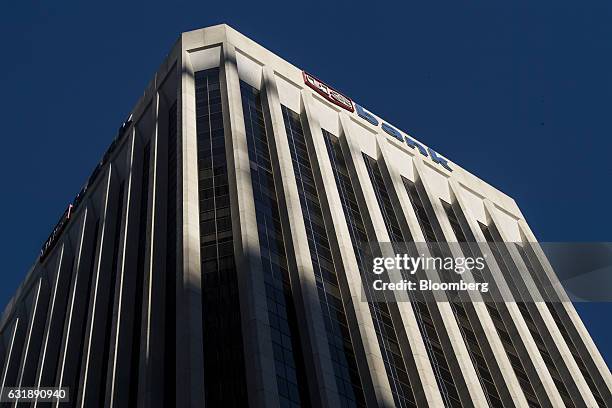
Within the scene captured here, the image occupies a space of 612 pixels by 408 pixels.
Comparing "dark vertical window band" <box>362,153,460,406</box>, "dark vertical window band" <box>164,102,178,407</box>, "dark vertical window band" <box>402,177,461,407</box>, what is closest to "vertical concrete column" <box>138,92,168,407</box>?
"dark vertical window band" <box>164,102,178,407</box>

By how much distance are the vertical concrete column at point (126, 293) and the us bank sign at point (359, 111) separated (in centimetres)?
1776

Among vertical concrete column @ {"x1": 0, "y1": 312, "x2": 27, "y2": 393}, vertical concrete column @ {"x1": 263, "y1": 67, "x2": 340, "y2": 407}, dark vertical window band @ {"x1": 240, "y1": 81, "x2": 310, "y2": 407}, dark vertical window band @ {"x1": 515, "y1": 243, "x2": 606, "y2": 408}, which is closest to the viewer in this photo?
dark vertical window band @ {"x1": 240, "y1": 81, "x2": 310, "y2": 407}

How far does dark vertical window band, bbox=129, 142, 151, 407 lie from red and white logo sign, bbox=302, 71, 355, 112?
1630cm

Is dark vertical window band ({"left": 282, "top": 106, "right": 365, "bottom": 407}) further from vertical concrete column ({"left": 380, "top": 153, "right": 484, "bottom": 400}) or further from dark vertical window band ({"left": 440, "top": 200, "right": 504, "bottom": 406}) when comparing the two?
dark vertical window band ({"left": 440, "top": 200, "right": 504, "bottom": 406})

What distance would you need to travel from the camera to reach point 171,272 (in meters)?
59.7

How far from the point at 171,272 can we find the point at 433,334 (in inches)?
774

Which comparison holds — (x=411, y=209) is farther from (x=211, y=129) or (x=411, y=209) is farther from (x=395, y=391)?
(x=395, y=391)

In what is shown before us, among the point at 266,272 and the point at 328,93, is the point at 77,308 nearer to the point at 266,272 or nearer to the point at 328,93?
the point at 266,272

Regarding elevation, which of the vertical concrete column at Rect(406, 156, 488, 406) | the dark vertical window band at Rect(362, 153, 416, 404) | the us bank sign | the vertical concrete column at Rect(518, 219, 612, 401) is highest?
the us bank sign

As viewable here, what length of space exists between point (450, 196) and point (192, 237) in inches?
1672

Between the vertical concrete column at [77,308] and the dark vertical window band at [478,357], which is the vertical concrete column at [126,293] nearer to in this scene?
the vertical concrete column at [77,308]

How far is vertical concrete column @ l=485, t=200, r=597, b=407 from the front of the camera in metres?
74.6

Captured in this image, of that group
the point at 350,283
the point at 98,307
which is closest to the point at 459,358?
the point at 350,283

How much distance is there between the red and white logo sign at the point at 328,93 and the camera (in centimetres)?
8694
